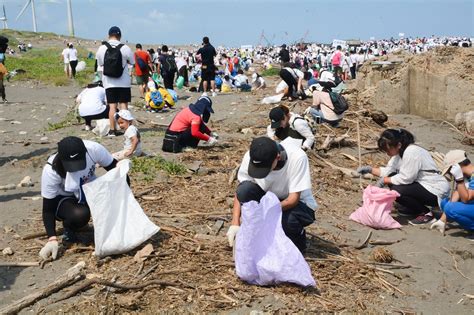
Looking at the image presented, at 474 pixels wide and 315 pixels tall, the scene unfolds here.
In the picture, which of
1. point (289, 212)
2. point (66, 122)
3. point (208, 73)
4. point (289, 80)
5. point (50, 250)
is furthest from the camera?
point (208, 73)

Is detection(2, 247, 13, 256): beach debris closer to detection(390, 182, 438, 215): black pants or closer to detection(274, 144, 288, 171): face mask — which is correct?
detection(274, 144, 288, 171): face mask

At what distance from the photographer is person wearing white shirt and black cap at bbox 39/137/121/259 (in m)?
4.16

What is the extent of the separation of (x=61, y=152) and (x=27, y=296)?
1.14 m

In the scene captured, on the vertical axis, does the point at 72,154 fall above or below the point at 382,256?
above

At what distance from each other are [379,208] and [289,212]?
1.72 meters

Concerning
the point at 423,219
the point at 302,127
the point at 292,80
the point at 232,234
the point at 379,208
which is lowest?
the point at 423,219

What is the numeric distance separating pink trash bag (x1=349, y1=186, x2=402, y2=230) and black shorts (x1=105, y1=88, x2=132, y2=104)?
4498mm

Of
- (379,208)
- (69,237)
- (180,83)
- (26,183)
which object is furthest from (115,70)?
(180,83)

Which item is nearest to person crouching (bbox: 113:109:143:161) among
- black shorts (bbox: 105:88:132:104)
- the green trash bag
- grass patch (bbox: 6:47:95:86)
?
black shorts (bbox: 105:88:132:104)

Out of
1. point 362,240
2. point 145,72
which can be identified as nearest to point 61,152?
point 362,240

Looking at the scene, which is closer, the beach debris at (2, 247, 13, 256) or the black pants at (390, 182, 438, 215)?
the beach debris at (2, 247, 13, 256)

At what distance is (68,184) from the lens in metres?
4.35

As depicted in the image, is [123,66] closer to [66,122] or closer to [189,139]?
[189,139]

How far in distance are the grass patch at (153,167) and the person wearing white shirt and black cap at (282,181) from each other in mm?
2381
